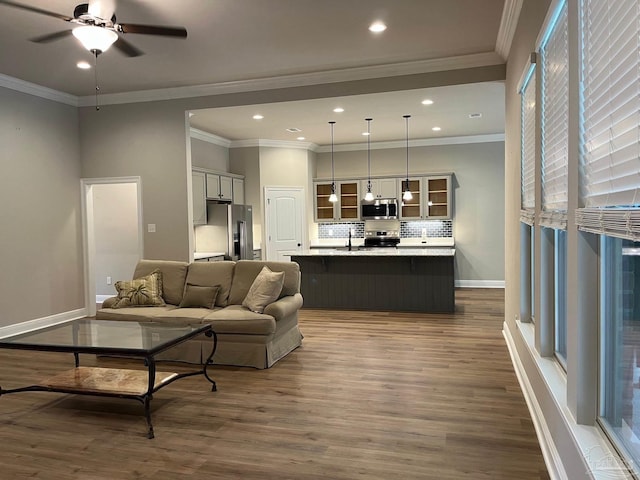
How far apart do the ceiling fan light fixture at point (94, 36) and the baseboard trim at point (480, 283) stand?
7.83 metres

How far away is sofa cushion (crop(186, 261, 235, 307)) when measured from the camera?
5.11m

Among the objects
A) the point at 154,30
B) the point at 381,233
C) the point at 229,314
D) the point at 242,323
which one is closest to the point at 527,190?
the point at 242,323

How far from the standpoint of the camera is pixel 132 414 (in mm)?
3463

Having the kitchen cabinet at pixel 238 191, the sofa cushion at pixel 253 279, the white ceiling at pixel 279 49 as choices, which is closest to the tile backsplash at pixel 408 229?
the kitchen cabinet at pixel 238 191

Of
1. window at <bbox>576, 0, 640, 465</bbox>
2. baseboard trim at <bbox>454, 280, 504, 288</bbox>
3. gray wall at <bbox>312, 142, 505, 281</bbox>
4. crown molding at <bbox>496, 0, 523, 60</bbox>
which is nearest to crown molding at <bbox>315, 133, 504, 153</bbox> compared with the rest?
gray wall at <bbox>312, 142, 505, 281</bbox>

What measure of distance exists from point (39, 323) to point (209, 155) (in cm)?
392

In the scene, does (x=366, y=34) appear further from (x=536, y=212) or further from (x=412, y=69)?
(x=536, y=212)

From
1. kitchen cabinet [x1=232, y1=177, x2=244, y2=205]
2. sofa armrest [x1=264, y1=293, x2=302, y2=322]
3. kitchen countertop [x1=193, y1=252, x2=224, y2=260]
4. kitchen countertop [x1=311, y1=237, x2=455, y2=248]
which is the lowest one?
sofa armrest [x1=264, y1=293, x2=302, y2=322]

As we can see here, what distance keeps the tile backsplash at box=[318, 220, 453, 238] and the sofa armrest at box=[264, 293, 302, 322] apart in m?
5.29

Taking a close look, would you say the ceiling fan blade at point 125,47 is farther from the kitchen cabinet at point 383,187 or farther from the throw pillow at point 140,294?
the kitchen cabinet at point 383,187

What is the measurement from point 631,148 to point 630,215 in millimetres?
210

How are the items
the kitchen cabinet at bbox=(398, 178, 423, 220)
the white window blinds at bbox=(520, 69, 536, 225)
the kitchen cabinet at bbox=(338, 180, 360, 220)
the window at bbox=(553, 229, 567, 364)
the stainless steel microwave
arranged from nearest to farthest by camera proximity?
the window at bbox=(553, 229, 567, 364) → the white window blinds at bbox=(520, 69, 536, 225) → the kitchen cabinet at bbox=(398, 178, 423, 220) → the stainless steel microwave → the kitchen cabinet at bbox=(338, 180, 360, 220)

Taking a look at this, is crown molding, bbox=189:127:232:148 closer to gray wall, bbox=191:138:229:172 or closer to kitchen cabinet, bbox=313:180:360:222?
gray wall, bbox=191:138:229:172

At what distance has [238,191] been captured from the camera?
9.14 meters
